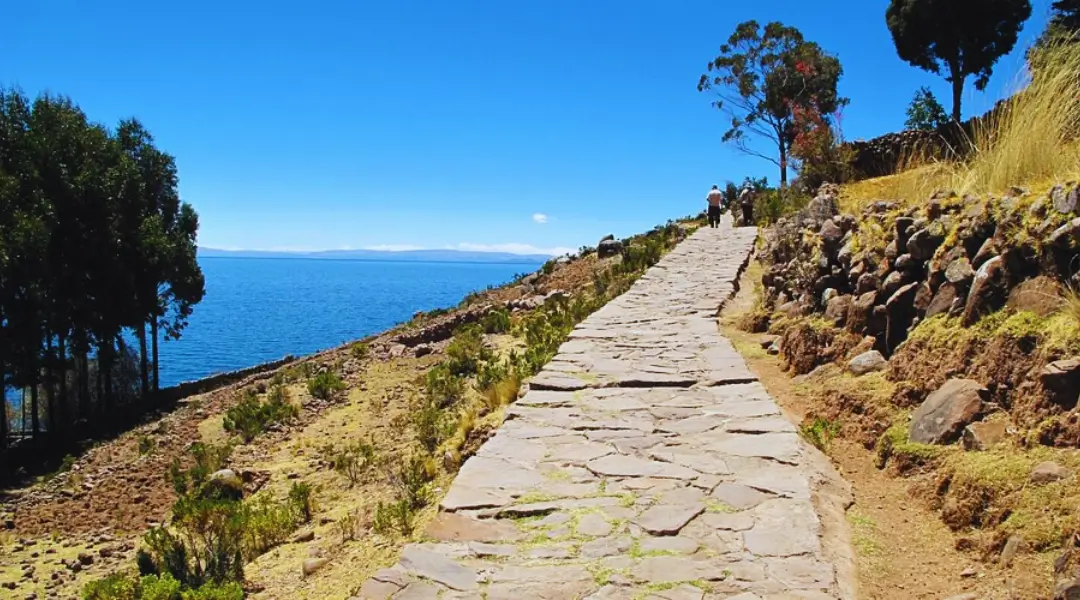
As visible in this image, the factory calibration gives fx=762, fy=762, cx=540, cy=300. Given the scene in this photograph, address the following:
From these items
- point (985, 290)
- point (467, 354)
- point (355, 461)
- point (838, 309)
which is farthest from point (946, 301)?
point (467, 354)

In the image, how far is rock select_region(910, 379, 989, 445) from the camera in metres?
4.27

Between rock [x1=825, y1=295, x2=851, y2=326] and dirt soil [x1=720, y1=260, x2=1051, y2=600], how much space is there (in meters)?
2.02

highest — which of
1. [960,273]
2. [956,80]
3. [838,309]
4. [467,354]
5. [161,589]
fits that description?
[956,80]

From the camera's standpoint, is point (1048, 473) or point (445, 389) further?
point (445, 389)

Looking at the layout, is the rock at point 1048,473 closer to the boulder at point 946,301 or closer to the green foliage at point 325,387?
the boulder at point 946,301

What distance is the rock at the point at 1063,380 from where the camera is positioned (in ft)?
12.4

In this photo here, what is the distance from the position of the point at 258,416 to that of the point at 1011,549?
11.1m

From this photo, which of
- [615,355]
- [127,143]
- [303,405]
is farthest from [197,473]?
[127,143]

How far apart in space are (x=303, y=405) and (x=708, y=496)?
9.79m

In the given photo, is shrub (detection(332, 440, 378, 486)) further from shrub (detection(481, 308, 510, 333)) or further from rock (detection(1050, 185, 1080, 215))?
rock (detection(1050, 185, 1080, 215))

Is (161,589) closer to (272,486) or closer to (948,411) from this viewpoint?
(272,486)

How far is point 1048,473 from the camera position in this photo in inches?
137

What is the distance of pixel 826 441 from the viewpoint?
504cm

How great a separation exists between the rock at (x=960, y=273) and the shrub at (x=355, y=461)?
573 cm
